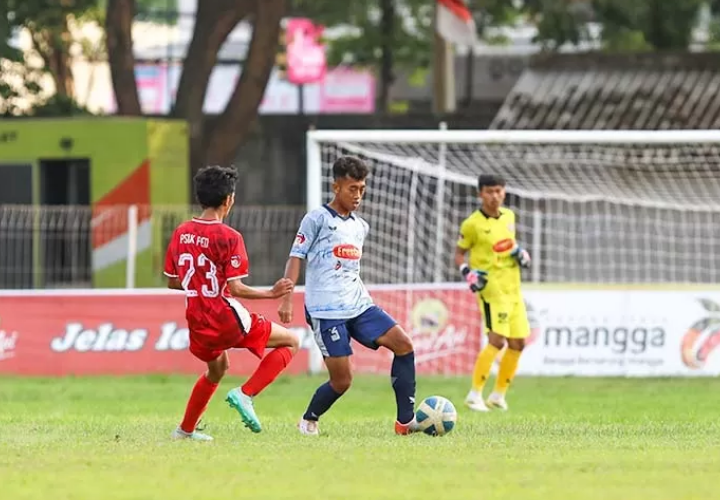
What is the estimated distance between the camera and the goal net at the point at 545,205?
64.2 ft

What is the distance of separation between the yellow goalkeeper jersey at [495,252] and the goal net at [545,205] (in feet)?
13.9

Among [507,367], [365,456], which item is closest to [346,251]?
[365,456]

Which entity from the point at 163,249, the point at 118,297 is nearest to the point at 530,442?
the point at 118,297

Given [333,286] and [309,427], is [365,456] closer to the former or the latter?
[309,427]

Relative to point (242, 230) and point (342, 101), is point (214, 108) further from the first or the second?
point (242, 230)

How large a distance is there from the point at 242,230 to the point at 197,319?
13.6m

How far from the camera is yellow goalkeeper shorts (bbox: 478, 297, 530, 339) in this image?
14695mm

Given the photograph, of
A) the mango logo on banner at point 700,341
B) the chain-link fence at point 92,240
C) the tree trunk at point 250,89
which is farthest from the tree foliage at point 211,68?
the mango logo on banner at point 700,341

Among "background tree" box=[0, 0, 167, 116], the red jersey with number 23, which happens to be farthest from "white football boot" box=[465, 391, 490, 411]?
"background tree" box=[0, 0, 167, 116]

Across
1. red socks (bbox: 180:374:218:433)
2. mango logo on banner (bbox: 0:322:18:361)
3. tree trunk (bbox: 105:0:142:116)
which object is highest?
tree trunk (bbox: 105:0:142:116)

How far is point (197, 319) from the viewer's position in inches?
411

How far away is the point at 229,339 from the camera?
34.2ft

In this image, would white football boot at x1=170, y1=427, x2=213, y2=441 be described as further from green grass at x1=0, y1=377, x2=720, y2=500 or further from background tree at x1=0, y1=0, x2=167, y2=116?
background tree at x1=0, y1=0, x2=167, y2=116

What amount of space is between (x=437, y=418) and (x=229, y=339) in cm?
160
